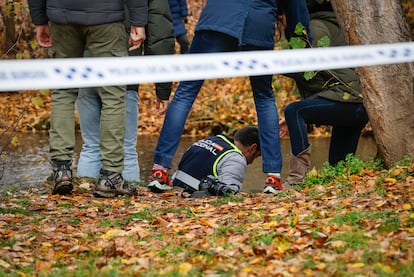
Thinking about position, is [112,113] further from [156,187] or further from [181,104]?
[156,187]

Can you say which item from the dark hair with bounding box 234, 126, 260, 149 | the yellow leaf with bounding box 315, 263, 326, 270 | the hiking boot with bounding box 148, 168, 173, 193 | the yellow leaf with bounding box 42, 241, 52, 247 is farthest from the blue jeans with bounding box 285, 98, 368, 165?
the yellow leaf with bounding box 315, 263, 326, 270

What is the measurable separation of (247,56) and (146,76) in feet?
2.46

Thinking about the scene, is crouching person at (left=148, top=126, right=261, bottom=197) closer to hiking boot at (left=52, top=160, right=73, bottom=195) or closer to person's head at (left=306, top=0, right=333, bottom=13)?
hiking boot at (left=52, top=160, right=73, bottom=195)

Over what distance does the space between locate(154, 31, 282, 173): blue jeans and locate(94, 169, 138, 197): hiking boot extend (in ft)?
1.49

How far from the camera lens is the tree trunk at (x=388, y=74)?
18.6 feet

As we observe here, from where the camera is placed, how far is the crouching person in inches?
238

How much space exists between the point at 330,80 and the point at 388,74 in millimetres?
1058

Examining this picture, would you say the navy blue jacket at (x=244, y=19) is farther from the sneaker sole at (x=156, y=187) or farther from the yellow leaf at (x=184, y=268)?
the yellow leaf at (x=184, y=268)

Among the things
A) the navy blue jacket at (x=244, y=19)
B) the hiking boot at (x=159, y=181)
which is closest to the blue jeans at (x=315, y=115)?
the navy blue jacket at (x=244, y=19)

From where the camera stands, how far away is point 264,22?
6.04 m

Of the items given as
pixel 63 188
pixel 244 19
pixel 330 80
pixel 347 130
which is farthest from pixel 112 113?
pixel 347 130

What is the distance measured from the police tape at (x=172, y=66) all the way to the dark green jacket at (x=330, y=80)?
5.13ft

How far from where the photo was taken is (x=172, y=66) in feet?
13.9

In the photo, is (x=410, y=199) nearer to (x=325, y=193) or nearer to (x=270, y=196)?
(x=325, y=193)
